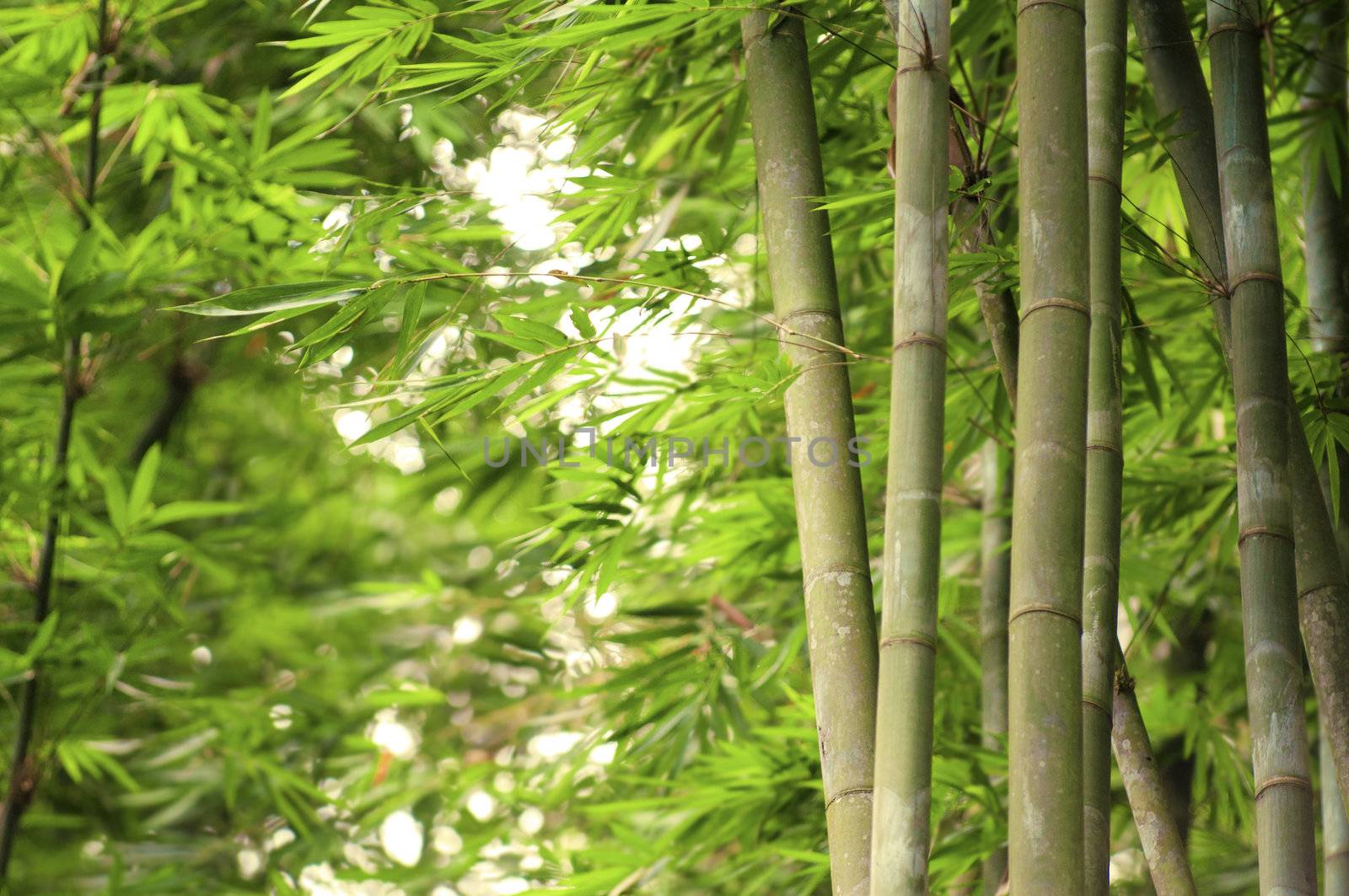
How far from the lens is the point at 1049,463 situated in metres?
0.90

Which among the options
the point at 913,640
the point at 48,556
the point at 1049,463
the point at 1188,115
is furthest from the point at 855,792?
the point at 48,556

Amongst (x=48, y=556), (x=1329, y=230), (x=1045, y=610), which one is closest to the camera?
(x=1045, y=610)

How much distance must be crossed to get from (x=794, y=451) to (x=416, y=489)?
7.03 ft

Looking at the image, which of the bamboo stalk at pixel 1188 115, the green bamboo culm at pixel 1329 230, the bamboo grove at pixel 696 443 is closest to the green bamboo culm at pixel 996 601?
the bamboo grove at pixel 696 443

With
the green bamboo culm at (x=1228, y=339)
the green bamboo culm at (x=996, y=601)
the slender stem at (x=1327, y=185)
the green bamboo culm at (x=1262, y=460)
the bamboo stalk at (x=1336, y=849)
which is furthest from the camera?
the green bamboo culm at (x=996, y=601)

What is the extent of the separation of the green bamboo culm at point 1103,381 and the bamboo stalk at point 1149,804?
6cm

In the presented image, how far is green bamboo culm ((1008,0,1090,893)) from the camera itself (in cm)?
84

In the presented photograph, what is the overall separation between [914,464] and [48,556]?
1644 mm

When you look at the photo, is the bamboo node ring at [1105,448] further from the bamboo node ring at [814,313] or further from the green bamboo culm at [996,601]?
the green bamboo culm at [996,601]

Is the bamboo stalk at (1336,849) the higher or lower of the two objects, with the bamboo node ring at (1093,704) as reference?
lower

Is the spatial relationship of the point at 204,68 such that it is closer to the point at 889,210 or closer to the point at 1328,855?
the point at 889,210

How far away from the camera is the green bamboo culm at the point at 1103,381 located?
980 millimetres

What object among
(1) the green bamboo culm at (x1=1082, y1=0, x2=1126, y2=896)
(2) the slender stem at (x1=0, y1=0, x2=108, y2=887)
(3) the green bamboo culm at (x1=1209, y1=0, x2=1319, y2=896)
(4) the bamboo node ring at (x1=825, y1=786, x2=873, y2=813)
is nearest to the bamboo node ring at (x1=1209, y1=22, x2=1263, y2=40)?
(3) the green bamboo culm at (x1=1209, y1=0, x2=1319, y2=896)

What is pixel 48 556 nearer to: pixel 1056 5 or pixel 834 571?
pixel 834 571
